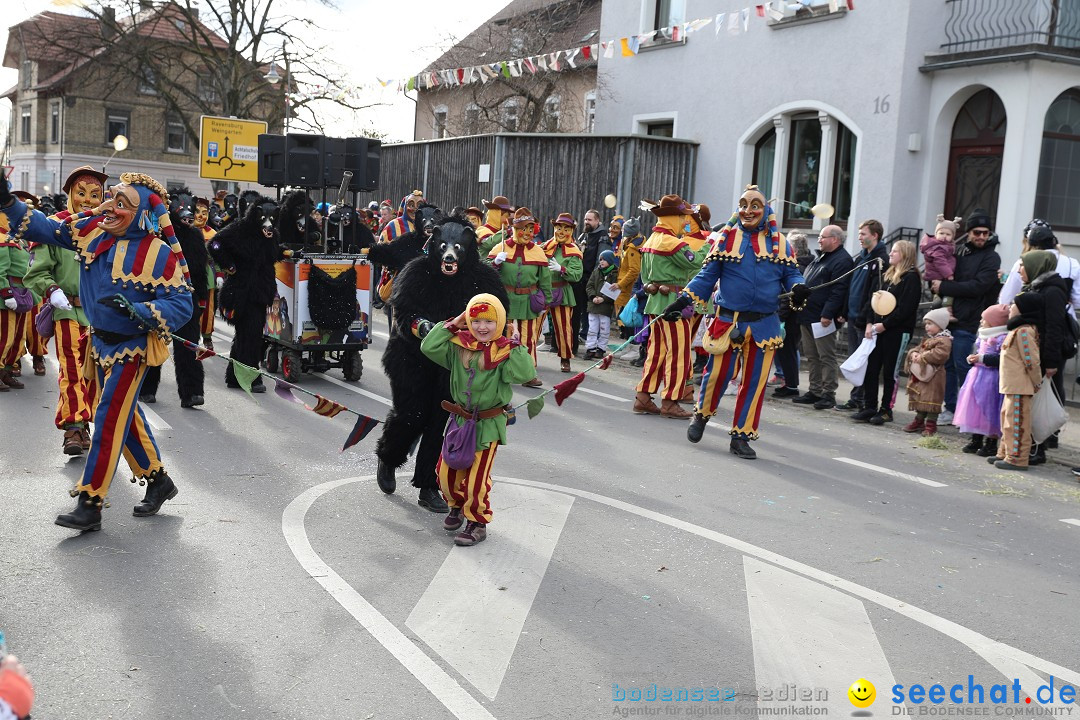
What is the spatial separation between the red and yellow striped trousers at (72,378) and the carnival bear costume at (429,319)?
7.66 feet

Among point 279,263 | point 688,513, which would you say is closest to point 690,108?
point 279,263

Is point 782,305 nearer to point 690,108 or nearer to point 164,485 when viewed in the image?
point 164,485

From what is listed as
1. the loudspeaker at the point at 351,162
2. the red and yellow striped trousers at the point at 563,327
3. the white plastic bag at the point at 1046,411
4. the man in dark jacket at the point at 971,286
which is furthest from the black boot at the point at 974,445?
the loudspeaker at the point at 351,162

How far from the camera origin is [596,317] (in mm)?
15297

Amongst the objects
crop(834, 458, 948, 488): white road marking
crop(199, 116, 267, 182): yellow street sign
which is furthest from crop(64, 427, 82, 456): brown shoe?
crop(199, 116, 267, 182): yellow street sign

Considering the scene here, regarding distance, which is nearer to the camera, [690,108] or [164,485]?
[164,485]

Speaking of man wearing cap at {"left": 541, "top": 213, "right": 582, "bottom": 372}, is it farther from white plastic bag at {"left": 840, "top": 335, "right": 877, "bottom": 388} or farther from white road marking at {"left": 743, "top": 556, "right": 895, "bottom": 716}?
white road marking at {"left": 743, "top": 556, "right": 895, "bottom": 716}

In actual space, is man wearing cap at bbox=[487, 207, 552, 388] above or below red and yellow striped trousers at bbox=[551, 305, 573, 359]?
above

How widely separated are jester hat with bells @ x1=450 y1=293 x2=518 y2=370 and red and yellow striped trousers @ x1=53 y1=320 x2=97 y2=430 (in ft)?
9.96

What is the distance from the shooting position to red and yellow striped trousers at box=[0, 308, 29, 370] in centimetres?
1008

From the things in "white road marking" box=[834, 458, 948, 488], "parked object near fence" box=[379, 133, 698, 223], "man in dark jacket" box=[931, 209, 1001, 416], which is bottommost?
"white road marking" box=[834, 458, 948, 488]

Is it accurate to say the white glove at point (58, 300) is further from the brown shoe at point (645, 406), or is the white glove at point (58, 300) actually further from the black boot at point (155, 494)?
the brown shoe at point (645, 406)

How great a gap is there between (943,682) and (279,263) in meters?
8.91

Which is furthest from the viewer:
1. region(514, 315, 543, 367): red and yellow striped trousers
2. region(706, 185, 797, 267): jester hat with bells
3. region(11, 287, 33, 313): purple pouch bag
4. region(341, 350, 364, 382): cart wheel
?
region(514, 315, 543, 367): red and yellow striped trousers
